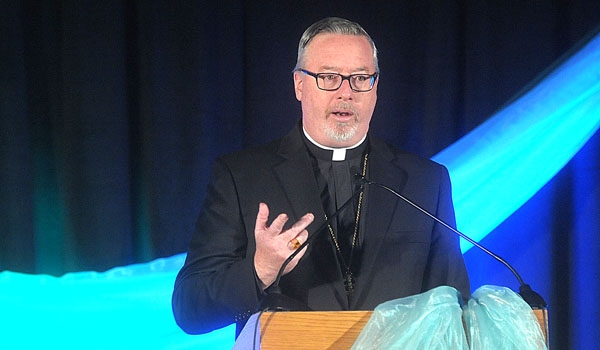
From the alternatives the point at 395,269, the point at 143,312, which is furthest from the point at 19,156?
the point at 395,269

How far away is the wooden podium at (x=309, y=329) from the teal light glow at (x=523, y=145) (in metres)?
1.46

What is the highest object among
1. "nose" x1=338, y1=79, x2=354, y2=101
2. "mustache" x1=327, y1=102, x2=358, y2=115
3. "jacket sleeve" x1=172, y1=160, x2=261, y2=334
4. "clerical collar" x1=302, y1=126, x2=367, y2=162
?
"nose" x1=338, y1=79, x2=354, y2=101

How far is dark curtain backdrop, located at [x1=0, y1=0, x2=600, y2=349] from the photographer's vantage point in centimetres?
234

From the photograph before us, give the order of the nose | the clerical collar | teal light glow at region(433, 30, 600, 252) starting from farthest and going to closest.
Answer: teal light glow at region(433, 30, 600, 252) → the clerical collar → the nose

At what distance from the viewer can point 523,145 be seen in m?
2.52

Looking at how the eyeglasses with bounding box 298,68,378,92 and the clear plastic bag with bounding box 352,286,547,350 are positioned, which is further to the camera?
the eyeglasses with bounding box 298,68,378,92

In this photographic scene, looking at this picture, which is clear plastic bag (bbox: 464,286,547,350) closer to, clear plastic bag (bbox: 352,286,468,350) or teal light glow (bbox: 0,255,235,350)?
clear plastic bag (bbox: 352,286,468,350)

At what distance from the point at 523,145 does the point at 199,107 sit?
114cm

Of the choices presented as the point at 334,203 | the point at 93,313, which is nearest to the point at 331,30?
the point at 334,203

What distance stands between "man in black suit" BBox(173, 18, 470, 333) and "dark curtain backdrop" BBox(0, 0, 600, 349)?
63 cm

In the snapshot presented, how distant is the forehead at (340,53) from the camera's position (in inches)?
69.0

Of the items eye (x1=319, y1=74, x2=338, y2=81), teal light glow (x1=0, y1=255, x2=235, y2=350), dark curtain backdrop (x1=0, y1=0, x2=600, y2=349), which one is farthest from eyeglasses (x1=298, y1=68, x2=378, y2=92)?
teal light glow (x1=0, y1=255, x2=235, y2=350)

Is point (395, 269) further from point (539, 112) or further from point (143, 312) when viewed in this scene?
point (539, 112)

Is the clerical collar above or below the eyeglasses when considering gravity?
below
